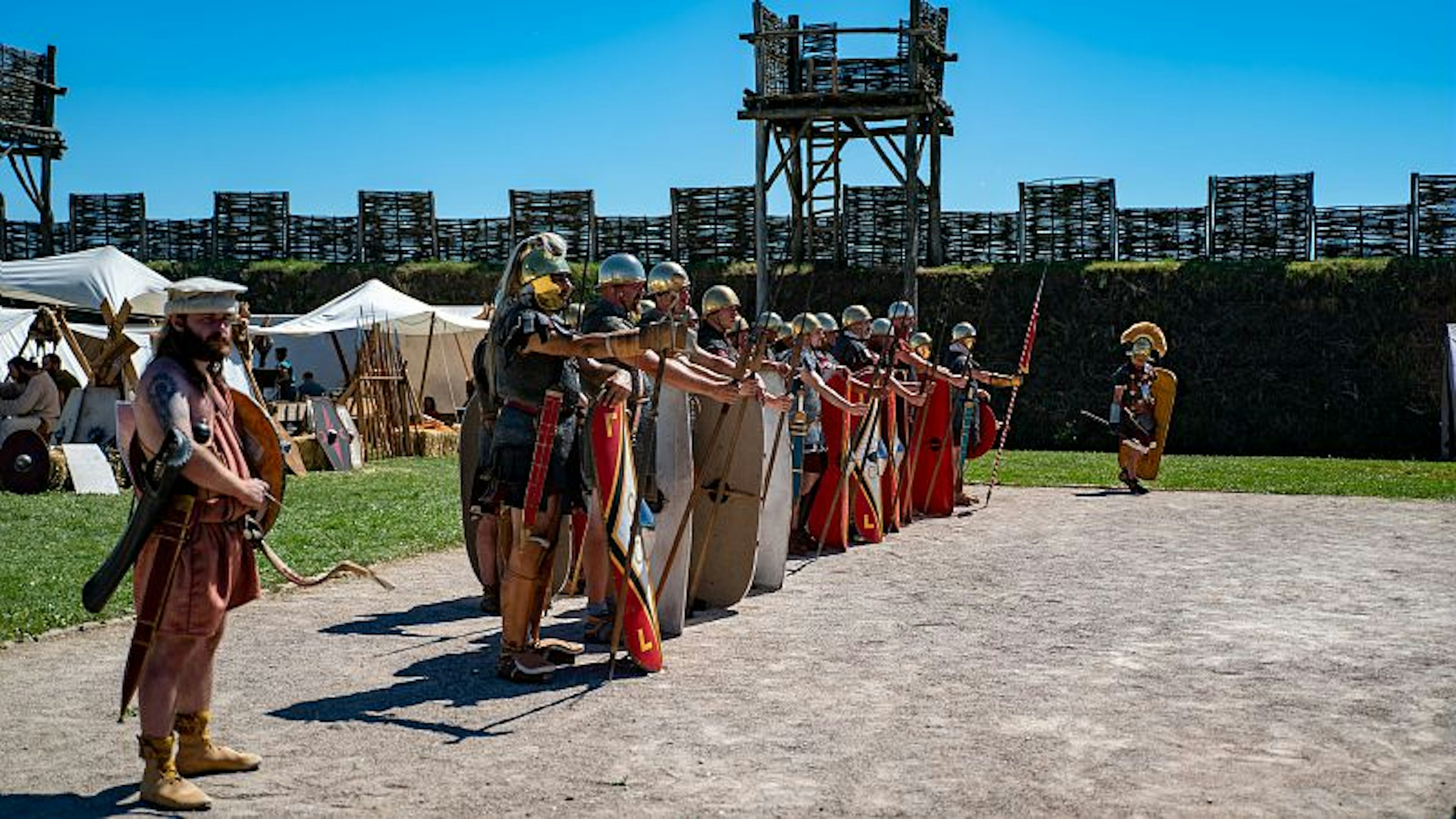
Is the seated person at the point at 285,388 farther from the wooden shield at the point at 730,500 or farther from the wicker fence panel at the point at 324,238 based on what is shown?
the wooden shield at the point at 730,500

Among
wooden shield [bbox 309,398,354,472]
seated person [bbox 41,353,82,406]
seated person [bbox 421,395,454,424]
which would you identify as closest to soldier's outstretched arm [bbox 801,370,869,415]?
seated person [bbox 41,353,82,406]

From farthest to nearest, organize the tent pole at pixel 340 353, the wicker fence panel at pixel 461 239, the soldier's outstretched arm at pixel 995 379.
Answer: the wicker fence panel at pixel 461 239
the tent pole at pixel 340 353
the soldier's outstretched arm at pixel 995 379

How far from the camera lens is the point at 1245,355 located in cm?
2466

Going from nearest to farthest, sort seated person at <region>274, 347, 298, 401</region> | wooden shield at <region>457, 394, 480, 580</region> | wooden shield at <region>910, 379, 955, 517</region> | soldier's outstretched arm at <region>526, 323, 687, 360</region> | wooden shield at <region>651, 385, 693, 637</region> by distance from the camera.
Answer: soldier's outstretched arm at <region>526, 323, 687, 360</region>, wooden shield at <region>651, 385, 693, 637</region>, wooden shield at <region>457, 394, 480, 580</region>, wooden shield at <region>910, 379, 955, 517</region>, seated person at <region>274, 347, 298, 401</region>

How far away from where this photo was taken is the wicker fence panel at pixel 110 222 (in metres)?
31.7

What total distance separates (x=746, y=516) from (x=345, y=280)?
74.4 feet

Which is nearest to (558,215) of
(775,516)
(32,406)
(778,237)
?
(778,237)

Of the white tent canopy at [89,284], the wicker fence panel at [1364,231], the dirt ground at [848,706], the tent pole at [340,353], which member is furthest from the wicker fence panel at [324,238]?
the dirt ground at [848,706]

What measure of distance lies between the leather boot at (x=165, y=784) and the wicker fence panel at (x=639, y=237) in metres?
24.4

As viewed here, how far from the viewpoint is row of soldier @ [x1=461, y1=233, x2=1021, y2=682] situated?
6.25 meters

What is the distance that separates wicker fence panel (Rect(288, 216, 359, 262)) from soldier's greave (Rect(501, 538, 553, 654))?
2523 cm

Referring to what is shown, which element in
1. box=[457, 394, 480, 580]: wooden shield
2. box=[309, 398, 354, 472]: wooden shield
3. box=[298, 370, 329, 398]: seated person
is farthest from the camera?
box=[298, 370, 329, 398]: seated person

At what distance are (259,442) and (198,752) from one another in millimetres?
988

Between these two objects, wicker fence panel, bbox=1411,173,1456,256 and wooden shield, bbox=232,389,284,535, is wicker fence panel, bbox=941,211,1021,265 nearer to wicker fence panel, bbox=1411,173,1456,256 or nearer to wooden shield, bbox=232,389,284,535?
wicker fence panel, bbox=1411,173,1456,256
